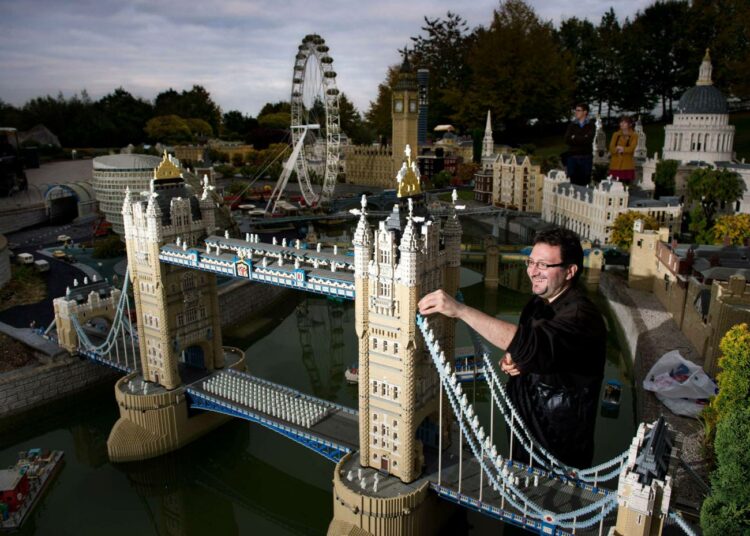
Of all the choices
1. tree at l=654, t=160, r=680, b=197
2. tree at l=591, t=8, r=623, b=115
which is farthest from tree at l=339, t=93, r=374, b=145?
tree at l=654, t=160, r=680, b=197

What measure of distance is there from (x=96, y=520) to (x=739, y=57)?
9196 cm

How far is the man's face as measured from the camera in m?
10.0

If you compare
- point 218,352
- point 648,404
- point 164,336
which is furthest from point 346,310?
point 648,404

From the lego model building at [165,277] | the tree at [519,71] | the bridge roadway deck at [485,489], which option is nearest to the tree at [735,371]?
the bridge roadway deck at [485,489]

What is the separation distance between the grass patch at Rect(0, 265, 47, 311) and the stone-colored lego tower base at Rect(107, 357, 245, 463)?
58.3ft

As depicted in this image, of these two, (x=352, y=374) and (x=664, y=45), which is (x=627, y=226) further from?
(x=664, y=45)

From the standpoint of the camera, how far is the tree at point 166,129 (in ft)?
338

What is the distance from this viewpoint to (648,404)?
87.1ft

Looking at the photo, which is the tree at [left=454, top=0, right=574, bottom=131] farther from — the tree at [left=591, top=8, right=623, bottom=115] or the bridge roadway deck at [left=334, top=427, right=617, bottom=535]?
the bridge roadway deck at [left=334, top=427, right=617, bottom=535]

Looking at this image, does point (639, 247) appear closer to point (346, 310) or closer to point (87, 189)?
point (346, 310)

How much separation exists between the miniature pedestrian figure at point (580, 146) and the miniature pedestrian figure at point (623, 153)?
369 cm

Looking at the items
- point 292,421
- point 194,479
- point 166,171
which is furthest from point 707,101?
point 194,479

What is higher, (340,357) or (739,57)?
(739,57)

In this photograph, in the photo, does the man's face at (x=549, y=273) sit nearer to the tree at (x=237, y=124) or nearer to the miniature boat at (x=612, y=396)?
the miniature boat at (x=612, y=396)
